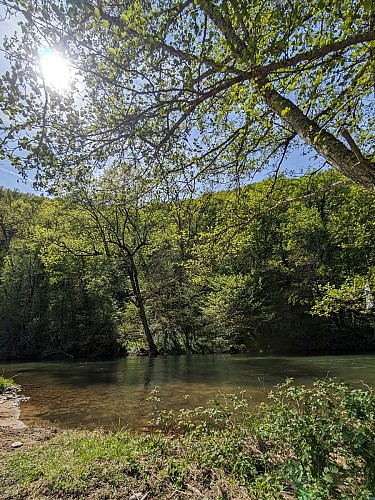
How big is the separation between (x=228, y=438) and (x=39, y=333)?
27431 mm

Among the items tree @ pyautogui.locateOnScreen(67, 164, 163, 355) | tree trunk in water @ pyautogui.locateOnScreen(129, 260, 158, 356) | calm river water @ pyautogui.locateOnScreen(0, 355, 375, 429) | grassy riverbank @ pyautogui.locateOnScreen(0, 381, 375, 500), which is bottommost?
calm river water @ pyautogui.locateOnScreen(0, 355, 375, 429)

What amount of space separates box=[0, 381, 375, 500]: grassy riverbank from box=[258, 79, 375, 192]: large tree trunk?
2417mm

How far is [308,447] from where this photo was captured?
9.96ft

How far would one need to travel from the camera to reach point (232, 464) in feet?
11.0

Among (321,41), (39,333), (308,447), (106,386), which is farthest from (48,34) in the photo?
(39,333)

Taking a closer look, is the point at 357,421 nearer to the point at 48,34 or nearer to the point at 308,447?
the point at 308,447

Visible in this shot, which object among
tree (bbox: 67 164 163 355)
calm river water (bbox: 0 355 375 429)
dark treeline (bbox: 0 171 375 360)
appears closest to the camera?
calm river water (bbox: 0 355 375 429)

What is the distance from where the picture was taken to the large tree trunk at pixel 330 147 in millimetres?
3492

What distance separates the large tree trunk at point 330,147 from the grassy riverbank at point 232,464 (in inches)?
95.2

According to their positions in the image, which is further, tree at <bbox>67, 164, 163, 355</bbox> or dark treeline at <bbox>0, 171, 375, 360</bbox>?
tree at <bbox>67, 164, 163, 355</bbox>

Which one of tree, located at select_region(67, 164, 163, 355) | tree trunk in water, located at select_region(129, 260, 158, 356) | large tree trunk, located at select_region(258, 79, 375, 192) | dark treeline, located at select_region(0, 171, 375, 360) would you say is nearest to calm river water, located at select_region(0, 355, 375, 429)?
large tree trunk, located at select_region(258, 79, 375, 192)

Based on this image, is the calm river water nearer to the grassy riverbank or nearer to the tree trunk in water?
the grassy riverbank

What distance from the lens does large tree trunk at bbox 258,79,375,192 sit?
3.49 metres

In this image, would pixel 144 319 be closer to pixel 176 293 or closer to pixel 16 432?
pixel 176 293
